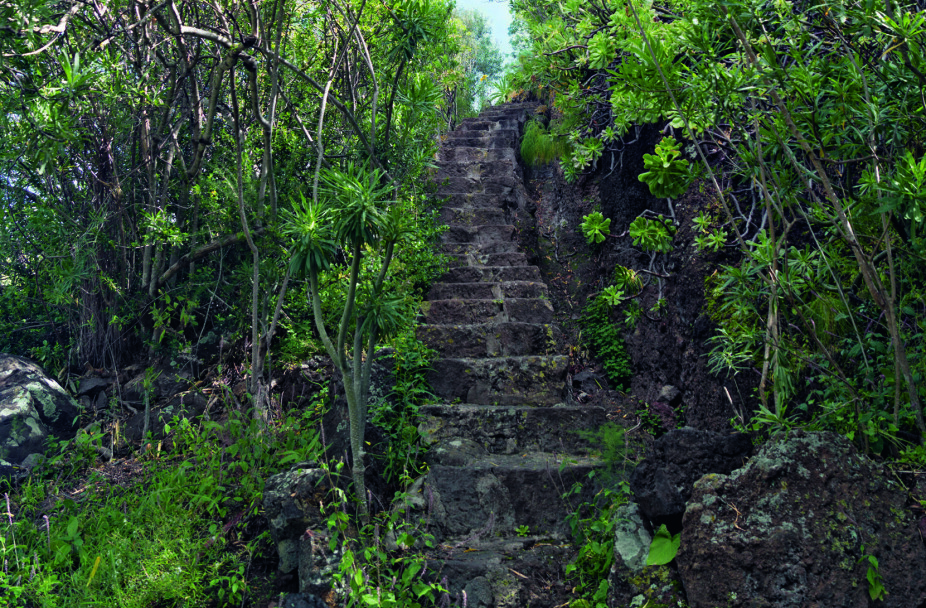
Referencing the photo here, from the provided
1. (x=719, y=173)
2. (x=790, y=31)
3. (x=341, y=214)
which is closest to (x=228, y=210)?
(x=341, y=214)

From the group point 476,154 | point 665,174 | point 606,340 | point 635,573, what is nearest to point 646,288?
point 606,340

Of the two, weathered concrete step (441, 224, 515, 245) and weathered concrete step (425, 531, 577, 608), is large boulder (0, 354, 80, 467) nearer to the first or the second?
weathered concrete step (425, 531, 577, 608)

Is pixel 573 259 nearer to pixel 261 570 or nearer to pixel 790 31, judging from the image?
pixel 790 31

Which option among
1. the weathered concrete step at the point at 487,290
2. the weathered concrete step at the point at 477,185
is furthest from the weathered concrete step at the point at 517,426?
the weathered concrete step at the point at 477,185

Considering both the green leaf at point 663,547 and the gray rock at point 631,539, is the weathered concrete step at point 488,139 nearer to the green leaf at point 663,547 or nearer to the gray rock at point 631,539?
the gray rock at point 631,539

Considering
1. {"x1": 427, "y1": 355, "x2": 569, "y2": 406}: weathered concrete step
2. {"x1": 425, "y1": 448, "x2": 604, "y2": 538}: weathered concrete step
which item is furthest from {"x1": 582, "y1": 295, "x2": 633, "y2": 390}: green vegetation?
{"x1": 425, "y1": 448, "x2": 604, "y2": 538}: weathered concrete step

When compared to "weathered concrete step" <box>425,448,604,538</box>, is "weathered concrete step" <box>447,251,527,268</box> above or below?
above

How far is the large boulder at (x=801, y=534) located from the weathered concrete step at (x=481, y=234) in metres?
3.94

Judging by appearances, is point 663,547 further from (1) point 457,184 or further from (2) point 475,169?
(2) point 475,169

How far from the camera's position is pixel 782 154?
2.67 meters

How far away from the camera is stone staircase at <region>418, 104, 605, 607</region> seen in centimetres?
290

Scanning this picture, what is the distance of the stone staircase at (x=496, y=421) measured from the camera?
2.90 meters

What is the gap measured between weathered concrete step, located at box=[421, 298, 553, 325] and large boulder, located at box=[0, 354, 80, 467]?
116 inches

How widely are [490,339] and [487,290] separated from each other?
73cm
